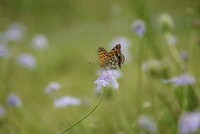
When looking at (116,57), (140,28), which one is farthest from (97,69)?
(116,57)

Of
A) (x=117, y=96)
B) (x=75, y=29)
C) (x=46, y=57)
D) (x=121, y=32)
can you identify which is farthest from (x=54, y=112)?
(x=75, y=29)

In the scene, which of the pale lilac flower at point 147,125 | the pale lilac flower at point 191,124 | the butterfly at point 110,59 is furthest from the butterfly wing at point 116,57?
the pale lilac flower at point 147,125

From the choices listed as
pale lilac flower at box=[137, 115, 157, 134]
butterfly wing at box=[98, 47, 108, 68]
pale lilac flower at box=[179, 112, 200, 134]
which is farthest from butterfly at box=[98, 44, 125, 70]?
pale lilac flower at box=[137, 115, 157, 134]

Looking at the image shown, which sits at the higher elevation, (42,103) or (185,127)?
(42,103)

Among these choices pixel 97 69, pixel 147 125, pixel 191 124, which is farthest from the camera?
pixel 97 69

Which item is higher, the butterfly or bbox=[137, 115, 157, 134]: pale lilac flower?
bbox=[137, 115, 157, 134]: pale lilac flower

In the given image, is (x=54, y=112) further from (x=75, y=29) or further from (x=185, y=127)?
(x=75, y=29)

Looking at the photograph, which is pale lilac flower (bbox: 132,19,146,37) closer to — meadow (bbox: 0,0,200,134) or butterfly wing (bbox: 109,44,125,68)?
meadow (bbox: 0,0,200,134)

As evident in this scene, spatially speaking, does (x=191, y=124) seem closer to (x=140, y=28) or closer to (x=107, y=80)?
(x=107, y=80)

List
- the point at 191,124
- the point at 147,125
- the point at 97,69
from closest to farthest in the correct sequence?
the point at 191,124, the point at 147,125, the point at 97,69
